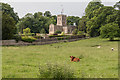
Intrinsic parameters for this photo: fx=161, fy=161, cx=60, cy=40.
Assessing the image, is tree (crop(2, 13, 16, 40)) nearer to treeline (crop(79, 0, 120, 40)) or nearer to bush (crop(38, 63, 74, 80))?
treeline (crop(79, 0, 120, 40))

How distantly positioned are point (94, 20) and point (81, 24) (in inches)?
872

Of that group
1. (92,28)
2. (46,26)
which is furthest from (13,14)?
(46,26)

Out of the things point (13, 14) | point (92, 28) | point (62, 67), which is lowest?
point (62, 67)

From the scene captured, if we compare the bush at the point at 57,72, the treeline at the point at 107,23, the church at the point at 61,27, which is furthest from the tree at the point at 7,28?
the church at the point at 61,27

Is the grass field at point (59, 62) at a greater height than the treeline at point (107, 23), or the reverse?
the treeline at point (107, 23)

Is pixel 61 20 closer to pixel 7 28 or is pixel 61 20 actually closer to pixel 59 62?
pixel 7 28

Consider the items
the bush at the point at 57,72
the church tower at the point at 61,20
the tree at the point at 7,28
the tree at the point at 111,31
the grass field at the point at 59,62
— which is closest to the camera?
the bush at the point at 57,72

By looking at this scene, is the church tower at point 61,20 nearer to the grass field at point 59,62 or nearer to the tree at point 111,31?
the tree at point 111,31

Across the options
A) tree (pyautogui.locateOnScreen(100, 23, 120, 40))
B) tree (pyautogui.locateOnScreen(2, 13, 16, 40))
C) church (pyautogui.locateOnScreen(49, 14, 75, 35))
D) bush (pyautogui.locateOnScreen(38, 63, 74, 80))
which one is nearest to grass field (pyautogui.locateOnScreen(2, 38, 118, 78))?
bush (pyautogui.locateOnScreen(38, 63, 74, 80))

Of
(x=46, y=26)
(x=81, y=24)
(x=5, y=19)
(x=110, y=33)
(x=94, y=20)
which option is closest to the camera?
(x=5, y=19)

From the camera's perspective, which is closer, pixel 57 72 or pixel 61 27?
pixel 57 72

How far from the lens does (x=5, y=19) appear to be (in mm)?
41844

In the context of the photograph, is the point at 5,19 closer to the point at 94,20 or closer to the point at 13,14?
the point at 13,14

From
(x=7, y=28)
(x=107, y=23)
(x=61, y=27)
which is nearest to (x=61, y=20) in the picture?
(x=61, y=27)
